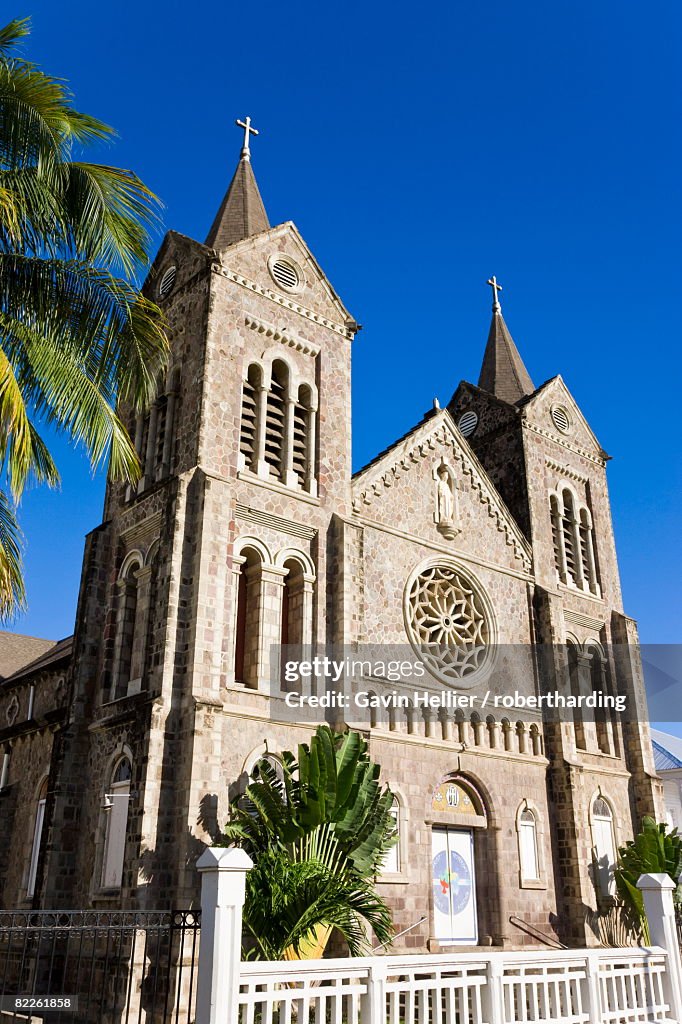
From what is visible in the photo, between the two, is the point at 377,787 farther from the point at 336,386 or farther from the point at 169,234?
the point at 169,234

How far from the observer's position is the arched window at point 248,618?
18.8 m

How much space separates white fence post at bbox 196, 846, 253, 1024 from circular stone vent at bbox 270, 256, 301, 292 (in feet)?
54.1

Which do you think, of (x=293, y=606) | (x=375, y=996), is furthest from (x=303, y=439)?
(x=375, y=996)

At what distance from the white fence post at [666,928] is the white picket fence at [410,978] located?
0.01m

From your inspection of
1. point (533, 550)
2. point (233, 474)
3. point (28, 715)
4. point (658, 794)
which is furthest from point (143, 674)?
point (658, 794)

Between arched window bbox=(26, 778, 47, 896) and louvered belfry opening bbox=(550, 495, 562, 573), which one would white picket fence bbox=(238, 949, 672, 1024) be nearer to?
arched window bbox=(26, 778, 47, 896)

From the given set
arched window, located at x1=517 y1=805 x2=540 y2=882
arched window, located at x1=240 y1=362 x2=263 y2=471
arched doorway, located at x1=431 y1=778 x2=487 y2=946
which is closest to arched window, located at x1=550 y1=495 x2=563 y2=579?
arched window, located at x1=517 y1=805 x2=540 y2=882

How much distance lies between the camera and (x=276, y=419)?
71.1 feet

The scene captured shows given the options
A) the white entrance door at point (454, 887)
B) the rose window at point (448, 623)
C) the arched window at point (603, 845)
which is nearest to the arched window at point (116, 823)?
the white entrance door at point (454, 887)

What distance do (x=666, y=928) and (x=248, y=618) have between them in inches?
398

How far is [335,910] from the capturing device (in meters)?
14.4

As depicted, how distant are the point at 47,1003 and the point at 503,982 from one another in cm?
877

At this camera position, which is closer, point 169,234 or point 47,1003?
point 47,1003

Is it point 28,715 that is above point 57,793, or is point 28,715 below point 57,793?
above
